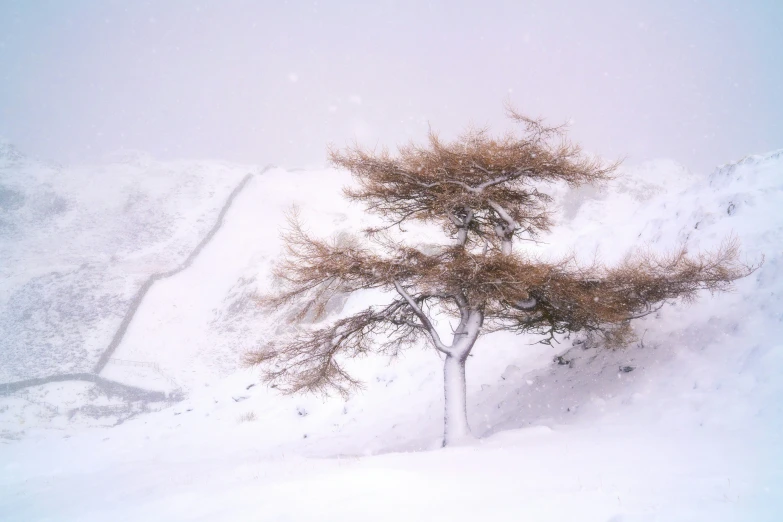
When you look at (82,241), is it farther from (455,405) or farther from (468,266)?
(468,266)

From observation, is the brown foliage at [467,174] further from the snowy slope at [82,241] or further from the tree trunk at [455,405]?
the snowy slope at [82,241]

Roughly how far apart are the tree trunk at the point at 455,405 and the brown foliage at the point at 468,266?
0.34 m

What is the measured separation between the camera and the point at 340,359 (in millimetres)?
19125

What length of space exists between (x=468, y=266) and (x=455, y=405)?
10.9 feet

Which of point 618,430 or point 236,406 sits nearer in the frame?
point 618,430

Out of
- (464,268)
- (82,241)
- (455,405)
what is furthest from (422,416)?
(82,241)

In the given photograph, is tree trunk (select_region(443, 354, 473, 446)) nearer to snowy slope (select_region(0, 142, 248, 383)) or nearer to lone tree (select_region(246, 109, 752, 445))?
lone tree (select_region(246, 109, 752, 445))

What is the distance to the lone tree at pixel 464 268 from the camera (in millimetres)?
7012

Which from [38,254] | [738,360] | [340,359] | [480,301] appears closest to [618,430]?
[738,360]

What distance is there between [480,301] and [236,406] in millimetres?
14038

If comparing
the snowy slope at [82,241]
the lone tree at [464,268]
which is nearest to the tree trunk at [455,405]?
the lone tree at [464,268]

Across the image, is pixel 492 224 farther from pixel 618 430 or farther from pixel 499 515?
pixel 499 515

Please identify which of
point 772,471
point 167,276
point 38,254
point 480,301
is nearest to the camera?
point 772,471

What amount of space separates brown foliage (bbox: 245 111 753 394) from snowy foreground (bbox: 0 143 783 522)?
1691 mm
